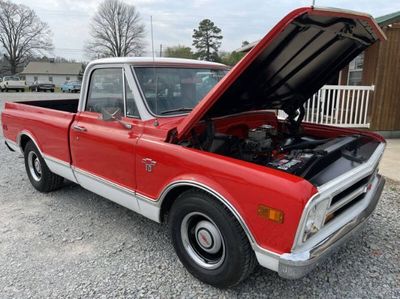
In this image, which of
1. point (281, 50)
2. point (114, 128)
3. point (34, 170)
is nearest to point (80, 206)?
point (34, 170)

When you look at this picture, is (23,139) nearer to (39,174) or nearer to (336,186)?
(39,174)

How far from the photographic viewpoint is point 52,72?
224 ft

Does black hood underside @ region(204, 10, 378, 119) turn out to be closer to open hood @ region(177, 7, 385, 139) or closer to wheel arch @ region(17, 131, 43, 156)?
open hood @ region(177, 7, 385, 139)

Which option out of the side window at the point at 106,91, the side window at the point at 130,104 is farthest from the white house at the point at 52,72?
the side window at the point at 130,104

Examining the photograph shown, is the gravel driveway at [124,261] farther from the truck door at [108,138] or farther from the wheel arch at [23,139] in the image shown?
the wheel arch at [23,139]

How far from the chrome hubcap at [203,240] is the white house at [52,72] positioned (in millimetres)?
69128

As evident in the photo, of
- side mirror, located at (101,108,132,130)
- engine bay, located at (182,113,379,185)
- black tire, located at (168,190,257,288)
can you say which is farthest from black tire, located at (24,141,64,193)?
engine bay, located at (182,113,379,185)

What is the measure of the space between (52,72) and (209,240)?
73.8 m

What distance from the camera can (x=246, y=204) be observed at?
2336mm

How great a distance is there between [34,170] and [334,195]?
14.5 ft

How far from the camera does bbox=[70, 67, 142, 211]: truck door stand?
3.22 metres

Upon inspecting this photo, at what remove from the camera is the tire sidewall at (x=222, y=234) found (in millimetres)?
2482

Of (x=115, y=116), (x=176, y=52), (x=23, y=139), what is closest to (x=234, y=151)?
(x=115, y=116)

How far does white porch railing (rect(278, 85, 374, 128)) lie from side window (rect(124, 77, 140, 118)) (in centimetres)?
636
